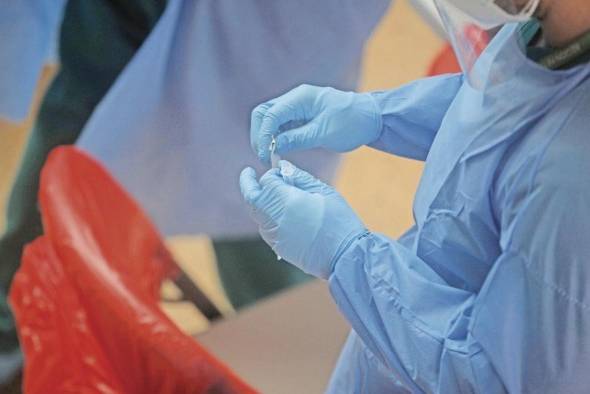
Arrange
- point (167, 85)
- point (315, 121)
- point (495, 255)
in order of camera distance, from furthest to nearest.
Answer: point (167, 85) < point (315, 121) < point (495, 255)

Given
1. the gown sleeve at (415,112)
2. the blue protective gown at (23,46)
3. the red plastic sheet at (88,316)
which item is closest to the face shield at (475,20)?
the gown sleeve at (415,112)

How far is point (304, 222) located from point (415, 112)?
0.59ft

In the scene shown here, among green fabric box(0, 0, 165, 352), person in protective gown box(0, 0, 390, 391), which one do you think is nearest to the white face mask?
person in protective gown box(0, 0, 390, 391)

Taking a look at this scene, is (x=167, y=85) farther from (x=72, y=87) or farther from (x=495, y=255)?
(x=495, y=255)

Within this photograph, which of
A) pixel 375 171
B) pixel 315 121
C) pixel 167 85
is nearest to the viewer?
pixel 315 121

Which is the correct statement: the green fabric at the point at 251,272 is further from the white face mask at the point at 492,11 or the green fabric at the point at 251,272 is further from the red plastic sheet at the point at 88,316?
the white face mask at the point at 492,11

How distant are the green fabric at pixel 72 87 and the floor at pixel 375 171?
0.13m

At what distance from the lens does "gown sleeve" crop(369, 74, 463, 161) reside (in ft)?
2.77

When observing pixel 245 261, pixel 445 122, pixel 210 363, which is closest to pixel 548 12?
pixel 445 122

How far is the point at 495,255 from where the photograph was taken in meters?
0.73

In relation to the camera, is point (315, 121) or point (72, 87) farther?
point (72, 87)

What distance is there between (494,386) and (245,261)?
0.79 metres

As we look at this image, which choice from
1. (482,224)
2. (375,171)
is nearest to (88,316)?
(482,224)

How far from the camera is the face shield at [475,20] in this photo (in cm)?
62
